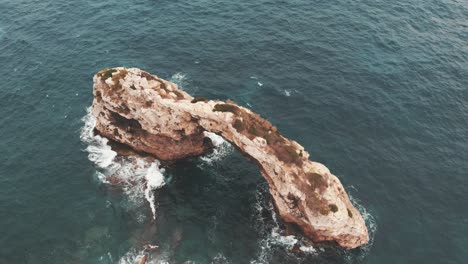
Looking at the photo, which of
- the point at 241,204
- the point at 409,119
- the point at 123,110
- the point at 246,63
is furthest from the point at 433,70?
the point at 123,110

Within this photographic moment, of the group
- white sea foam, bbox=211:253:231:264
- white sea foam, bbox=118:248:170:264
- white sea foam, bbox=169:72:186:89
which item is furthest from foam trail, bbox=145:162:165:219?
white sea foam, bbox=169:72:186:89

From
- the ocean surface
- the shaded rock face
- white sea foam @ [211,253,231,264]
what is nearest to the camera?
the shaded rock face

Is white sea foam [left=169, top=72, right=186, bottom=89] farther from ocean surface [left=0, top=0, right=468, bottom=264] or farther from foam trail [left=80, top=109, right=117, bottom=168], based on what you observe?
foam trail [left=80, top=109, right=117, bottom=168]

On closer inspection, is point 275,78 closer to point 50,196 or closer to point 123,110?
point 123,110

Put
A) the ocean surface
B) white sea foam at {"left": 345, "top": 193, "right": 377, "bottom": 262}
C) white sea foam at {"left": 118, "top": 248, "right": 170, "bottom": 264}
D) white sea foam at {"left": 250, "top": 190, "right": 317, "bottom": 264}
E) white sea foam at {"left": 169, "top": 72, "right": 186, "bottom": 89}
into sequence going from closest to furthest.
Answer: white sea foam at {"left": 118, "top": 248, "right": 170, "bottom": 264}, white sea foam at {"left": 250, "top": 190, "right": 317, "bottom": 264}, white sea foam at {"left": 345, "top": 193, "right": 377, "bottom": 262}, the ocean surface, white sea foam at {"left": 169, "top": 72, "right": 186, "bottom": 89}

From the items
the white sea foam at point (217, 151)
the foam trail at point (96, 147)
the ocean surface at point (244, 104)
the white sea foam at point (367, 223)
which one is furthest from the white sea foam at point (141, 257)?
the white sea foam at point (367, 223)

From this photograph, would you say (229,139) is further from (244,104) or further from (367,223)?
(367,223)

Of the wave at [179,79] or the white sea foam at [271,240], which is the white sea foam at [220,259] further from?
the wave at [179,79]
